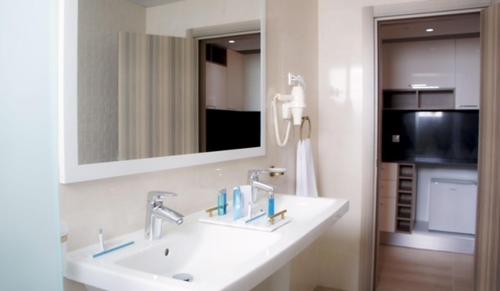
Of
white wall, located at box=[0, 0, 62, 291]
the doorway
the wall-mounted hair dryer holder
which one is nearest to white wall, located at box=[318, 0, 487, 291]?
the wall-mounted hair dryer holder

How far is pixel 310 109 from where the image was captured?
2.84m

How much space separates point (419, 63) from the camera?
4676mm

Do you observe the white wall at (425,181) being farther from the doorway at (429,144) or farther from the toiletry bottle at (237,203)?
the toiletry bottle at (237,203)

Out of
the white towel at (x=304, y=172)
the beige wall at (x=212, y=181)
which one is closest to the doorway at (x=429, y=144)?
the beige wall at (x=212, y=181)

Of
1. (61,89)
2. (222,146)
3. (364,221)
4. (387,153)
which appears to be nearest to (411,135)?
(387,153)

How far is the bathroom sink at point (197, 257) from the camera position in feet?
3.01

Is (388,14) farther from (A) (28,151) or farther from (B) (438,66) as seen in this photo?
(A) (28,151)

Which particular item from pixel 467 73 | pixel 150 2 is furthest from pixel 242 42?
pixel 467 73

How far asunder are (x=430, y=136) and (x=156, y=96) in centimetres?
415

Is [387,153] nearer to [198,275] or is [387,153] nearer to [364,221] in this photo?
[364,221]

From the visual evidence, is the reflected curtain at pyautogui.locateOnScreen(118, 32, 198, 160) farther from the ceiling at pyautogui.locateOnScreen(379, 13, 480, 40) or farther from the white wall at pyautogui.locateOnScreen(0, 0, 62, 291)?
the ceiling at pyautogui.locateOnScreen(379, 13, 480, 40)

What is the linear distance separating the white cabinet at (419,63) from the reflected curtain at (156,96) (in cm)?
374

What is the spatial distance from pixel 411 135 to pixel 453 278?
194 centimetres

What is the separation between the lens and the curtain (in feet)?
8.18
